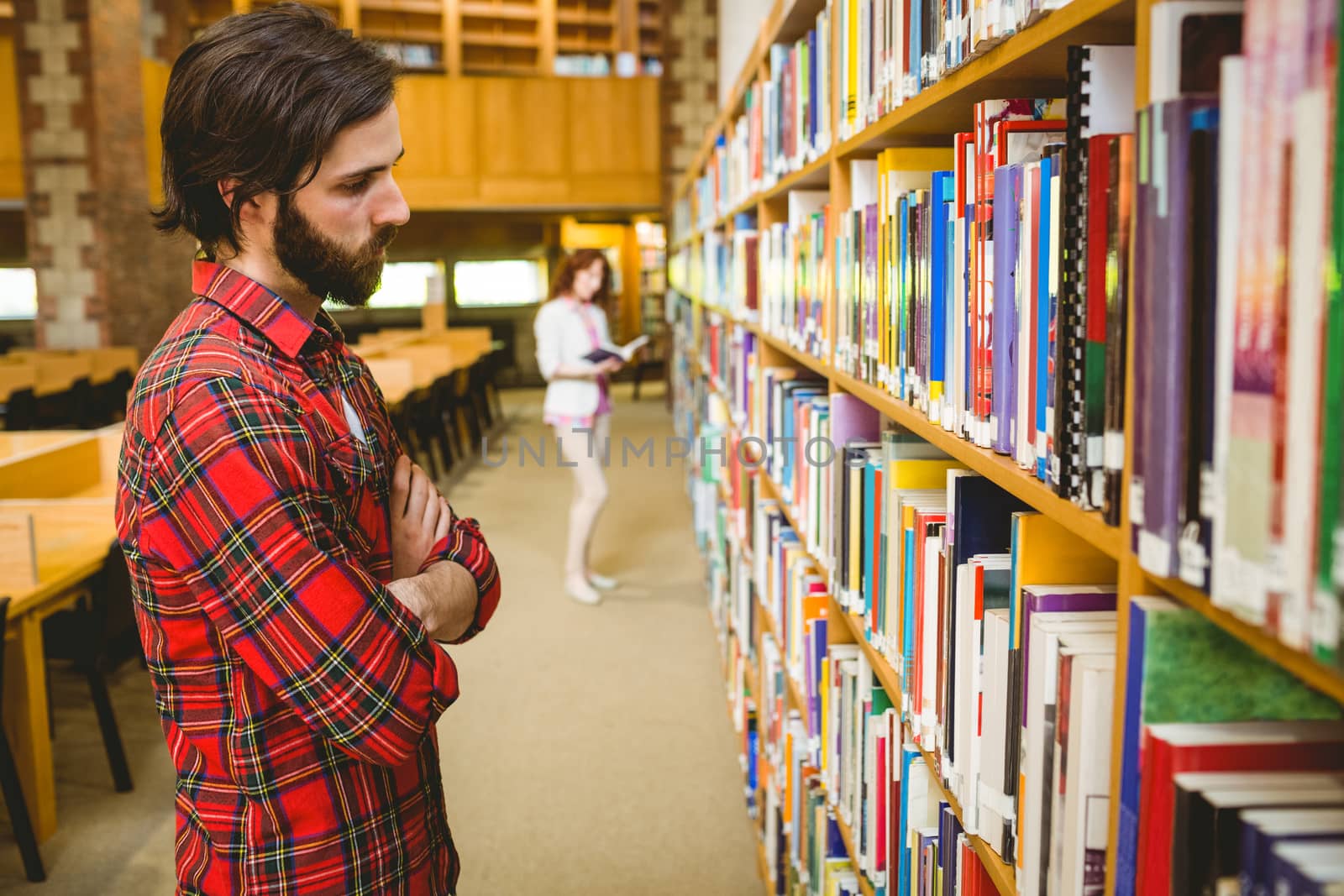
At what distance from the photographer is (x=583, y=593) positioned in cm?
498

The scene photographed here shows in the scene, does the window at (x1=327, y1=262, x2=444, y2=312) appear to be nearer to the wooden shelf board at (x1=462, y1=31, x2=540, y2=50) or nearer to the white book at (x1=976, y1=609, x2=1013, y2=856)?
the wooden shelf board at (x1=462, y1=31, x2=540, y2=50)

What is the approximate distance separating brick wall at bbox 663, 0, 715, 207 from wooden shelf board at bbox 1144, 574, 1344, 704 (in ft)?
36.6

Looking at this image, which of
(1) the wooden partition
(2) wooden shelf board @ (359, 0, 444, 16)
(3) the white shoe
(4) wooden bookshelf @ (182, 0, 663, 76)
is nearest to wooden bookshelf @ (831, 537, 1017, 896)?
(3) the white shoe

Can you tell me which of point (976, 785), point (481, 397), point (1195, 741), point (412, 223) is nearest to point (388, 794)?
point (976, 785)

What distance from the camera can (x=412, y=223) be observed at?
13.7 m

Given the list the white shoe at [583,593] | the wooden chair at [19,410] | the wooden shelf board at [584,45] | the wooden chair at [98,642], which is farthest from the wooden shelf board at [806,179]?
the wooden shelf board at [584,45]

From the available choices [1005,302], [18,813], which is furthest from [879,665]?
[18,813]

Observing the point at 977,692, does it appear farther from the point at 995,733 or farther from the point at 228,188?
the point at 228,188

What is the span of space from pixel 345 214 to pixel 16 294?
50.4 ft

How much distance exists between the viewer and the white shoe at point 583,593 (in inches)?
195

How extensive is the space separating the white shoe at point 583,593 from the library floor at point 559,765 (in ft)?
0.16

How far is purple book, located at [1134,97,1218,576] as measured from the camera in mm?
611

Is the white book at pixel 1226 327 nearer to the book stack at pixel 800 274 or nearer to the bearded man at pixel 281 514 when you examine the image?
the bearded man at pixel 281 514

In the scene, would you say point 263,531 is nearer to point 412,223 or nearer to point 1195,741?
point 1195,741
